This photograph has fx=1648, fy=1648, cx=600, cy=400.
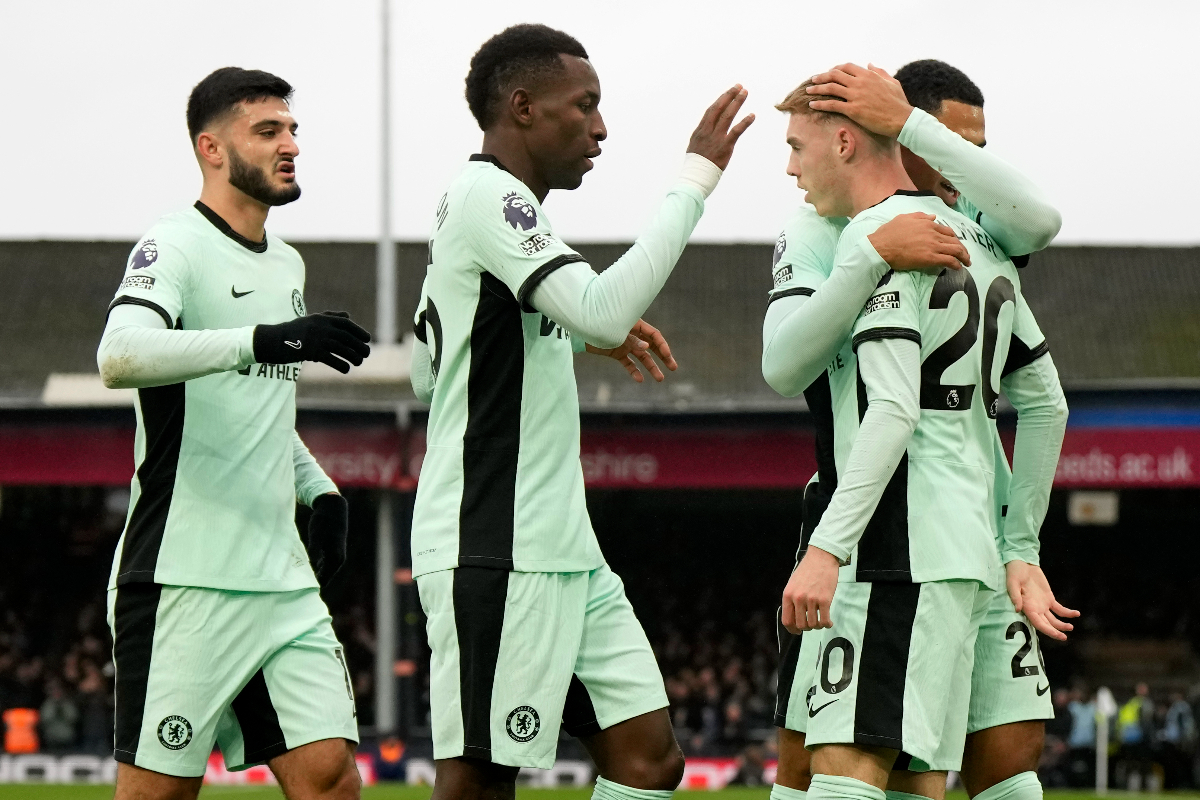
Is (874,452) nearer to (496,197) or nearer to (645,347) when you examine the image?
(645,347)

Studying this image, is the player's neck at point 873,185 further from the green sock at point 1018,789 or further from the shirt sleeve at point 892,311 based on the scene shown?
the green sock at point 1018,789

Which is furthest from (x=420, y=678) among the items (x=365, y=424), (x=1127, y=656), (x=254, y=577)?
(x=254, y=577)

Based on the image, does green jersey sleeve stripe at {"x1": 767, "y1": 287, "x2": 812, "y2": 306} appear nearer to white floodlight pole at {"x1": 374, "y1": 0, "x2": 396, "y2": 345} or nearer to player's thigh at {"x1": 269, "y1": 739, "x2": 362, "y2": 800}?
player's thigh at {"x1": 269, "y1": 739, "x2": 362, "y2": 800}

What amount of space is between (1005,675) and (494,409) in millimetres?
1423

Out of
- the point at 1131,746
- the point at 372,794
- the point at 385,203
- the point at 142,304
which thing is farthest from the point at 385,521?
the point at 142,304

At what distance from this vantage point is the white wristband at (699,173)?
12.7 feet

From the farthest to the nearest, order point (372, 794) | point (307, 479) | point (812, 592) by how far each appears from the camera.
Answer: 1. point (372, 794)
2. point (307, 479)
3. point (812, 592)

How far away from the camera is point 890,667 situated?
11.8 ft

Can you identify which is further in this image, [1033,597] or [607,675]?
[1033,597]

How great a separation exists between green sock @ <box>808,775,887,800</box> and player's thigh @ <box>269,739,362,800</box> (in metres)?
1.36

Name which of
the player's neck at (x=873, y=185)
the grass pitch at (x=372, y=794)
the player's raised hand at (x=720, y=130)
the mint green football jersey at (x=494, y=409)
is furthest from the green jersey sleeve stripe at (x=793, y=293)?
the grass pitch at (x=372, y=794)

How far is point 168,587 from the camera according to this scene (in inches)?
171

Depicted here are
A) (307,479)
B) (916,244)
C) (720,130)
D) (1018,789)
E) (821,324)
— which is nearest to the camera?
(916,244)

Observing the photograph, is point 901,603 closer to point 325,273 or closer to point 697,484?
point 697,484
